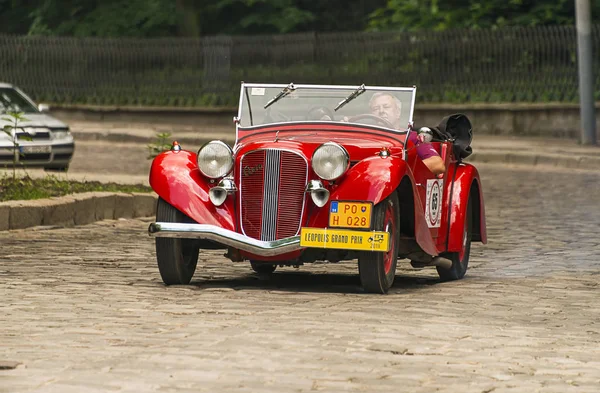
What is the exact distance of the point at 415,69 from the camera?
103ft

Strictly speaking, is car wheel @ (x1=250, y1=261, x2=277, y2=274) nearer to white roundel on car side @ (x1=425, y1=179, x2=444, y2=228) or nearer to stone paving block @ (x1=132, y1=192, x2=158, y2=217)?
white roundel on car side @ (x1=425, y1=179, x2=444, y2=228)

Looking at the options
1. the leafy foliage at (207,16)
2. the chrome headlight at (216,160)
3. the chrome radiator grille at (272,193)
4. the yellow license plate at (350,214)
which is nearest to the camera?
the yellow license plate at (350,214)

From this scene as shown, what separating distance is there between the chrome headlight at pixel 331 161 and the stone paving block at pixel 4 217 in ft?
16.0

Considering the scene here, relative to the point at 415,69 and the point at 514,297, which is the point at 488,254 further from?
the point at 415,69

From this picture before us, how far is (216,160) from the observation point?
9281 millimetres

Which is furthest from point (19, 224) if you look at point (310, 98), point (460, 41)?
point (460, 41)

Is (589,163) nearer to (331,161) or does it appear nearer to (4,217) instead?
(4,217)

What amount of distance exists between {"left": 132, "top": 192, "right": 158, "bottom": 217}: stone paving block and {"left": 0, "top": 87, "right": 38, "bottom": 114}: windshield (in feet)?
21.3

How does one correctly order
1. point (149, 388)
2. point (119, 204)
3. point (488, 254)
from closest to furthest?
point (149, 388), point (488, 254), point (119, 204)

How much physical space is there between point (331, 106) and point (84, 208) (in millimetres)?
4755

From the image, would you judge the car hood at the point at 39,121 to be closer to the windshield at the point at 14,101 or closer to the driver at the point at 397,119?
the windshield at the point at 14,101

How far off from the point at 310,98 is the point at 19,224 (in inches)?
160

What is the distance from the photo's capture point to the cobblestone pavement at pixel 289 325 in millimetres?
6164

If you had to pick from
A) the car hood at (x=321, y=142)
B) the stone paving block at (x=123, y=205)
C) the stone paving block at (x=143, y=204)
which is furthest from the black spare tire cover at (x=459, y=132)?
the stone paving block at (x=143, y=204)
